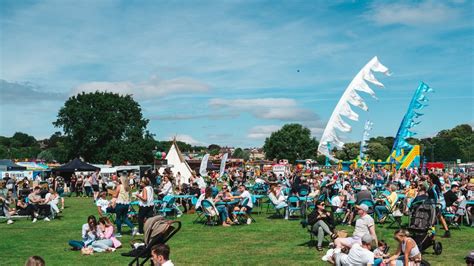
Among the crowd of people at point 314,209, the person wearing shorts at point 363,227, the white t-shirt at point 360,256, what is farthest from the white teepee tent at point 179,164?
the white t-shirt at point 360,256

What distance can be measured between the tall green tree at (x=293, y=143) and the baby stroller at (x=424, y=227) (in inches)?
3343

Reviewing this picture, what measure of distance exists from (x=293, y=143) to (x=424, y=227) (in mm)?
86064

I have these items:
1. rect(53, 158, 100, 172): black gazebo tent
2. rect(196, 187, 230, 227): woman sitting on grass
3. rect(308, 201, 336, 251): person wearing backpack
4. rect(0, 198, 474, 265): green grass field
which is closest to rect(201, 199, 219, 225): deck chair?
rect(196, 187, 230, 227): woman sitting on grass

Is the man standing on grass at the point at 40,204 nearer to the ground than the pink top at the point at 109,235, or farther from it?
farther from it

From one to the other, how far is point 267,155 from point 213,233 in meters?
88.3

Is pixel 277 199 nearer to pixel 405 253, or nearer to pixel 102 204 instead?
pixel 102 204

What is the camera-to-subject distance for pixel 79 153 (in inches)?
2315

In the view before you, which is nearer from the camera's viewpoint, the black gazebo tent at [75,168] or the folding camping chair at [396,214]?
the folding camping chair at [396,214]

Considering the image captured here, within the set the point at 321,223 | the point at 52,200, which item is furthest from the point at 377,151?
the point at 321,223

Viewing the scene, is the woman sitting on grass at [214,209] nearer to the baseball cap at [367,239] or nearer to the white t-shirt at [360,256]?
the baseball cap at [367,239]

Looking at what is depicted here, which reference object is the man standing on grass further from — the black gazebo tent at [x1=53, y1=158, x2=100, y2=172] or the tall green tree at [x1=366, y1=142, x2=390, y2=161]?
the tall green tree at [x1=366, y1=142, x2=390, y2=161]

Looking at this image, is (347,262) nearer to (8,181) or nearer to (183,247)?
(183,247)

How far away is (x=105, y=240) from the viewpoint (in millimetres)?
11250

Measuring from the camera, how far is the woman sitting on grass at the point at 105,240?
36.6 ft
